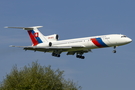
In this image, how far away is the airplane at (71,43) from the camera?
2331 inches

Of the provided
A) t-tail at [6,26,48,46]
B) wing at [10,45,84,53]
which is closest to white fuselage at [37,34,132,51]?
wing at [10,45,84,53]

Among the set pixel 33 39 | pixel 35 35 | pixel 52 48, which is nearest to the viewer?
pixel 52 48

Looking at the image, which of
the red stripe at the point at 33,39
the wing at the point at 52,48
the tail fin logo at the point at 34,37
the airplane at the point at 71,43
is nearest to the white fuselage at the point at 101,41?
the airplane at the point at 71,43

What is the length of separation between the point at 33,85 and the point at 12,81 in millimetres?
5517

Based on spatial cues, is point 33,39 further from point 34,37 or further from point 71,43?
point 71,43

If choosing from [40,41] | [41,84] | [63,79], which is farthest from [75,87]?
[40,41]

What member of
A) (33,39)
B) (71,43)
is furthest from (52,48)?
(33,39)

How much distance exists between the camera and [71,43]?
62688mm

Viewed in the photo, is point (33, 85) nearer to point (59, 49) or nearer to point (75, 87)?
point (75, 87)

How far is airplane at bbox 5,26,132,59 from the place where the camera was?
59.2 meters

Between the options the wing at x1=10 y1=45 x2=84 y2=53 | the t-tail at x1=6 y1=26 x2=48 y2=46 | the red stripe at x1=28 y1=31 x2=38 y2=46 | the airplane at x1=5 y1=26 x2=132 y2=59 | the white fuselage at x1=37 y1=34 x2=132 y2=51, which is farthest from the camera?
the red stripe at x1=28 y1=31 x2=38 y2=46

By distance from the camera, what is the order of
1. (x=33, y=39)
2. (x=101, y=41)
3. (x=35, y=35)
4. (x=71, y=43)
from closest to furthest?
(x=101, y=41)
(x=71, y=43)
(x=33, y=39)
(x=35, y=35)

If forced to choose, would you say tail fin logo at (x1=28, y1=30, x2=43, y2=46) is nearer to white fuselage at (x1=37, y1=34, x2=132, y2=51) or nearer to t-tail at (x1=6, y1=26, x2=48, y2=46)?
t-tail at (x1=6, y1=26, x2=48, y2=46)

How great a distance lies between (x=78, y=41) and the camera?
61.6 meters
